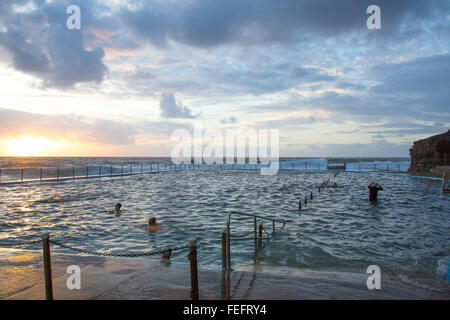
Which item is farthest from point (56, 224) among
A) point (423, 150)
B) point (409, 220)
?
point (423, 150)

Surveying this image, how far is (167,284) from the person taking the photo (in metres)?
6.11

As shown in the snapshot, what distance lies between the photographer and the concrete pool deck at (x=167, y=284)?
565 centimetres

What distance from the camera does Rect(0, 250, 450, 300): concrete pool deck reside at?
222 inches

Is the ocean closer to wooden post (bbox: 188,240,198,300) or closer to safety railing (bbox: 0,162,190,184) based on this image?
wooden post (bbox: 188,240,198,300)

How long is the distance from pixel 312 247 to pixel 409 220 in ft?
28.5

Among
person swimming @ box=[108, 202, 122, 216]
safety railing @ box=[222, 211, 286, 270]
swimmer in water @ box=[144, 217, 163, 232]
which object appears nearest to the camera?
safety railing @ box=[222, 211, 286, 270]

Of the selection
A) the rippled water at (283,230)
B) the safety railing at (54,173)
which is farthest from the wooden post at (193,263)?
the safety railing at (54,173)

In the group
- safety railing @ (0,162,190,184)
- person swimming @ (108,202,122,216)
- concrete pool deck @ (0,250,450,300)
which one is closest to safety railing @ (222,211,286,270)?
concrete pool deck @ (0,250,450,300)

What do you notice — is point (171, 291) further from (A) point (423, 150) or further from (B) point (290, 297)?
(A) point (423, 150)

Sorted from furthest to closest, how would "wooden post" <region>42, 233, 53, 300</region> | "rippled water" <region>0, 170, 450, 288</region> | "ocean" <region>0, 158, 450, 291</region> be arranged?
"rippled water" <region>0, 170, 450, 288</region>
"ocean" <region>0, 158, 450, 291</region>
"wooden post" <region>42, 233, 53, 300</region>

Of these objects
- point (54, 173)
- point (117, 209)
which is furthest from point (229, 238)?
point (54, 173)

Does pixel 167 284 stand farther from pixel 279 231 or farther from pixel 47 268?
pixel 279 231

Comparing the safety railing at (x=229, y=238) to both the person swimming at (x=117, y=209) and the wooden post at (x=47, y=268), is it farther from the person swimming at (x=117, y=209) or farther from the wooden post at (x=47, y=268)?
the person swimming at (x=117, y=209)
